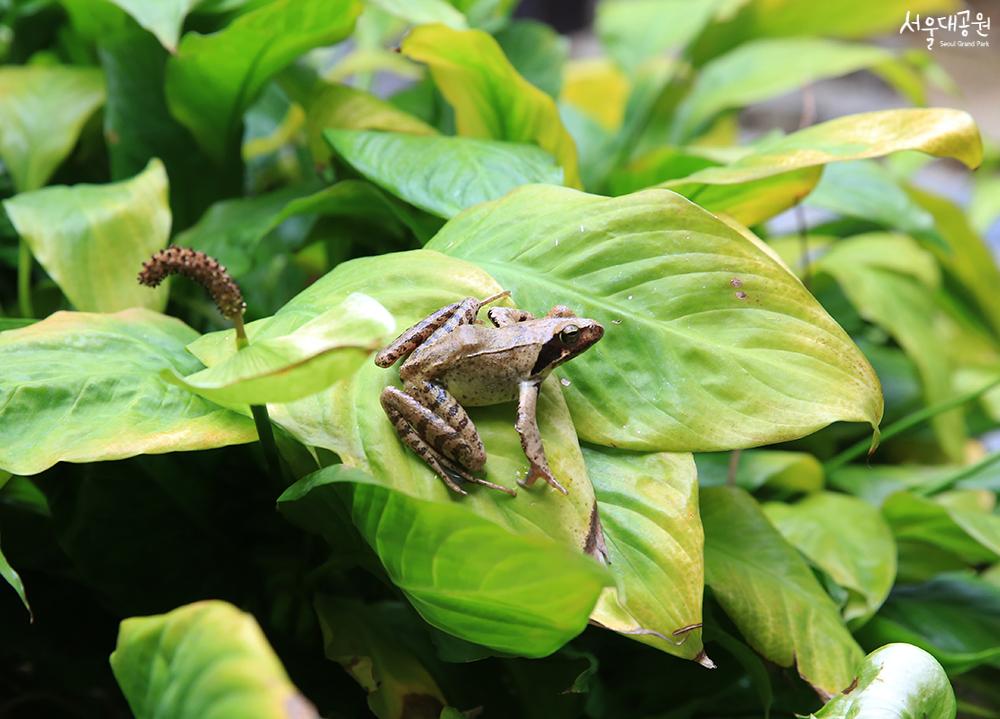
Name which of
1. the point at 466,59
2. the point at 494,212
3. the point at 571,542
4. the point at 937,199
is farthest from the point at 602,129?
the point at 571,542

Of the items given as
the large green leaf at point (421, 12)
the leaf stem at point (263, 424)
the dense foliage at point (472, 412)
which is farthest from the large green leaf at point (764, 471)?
the large green leaf at point (421, 12)

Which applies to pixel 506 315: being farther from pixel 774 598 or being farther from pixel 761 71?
pixel 761 71

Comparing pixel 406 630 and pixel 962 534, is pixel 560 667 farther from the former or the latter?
pixel 962 534

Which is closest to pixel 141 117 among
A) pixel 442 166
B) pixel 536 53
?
pixel 442 166

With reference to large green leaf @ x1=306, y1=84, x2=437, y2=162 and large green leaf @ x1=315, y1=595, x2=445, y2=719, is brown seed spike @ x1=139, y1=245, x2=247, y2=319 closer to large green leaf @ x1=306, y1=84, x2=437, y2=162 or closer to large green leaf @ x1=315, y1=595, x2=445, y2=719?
large green leaf @ x1=315, y1=595, x2=445, y2=719

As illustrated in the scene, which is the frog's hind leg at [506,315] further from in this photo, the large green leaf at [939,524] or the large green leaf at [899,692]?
the large green leaf at [939,524]
